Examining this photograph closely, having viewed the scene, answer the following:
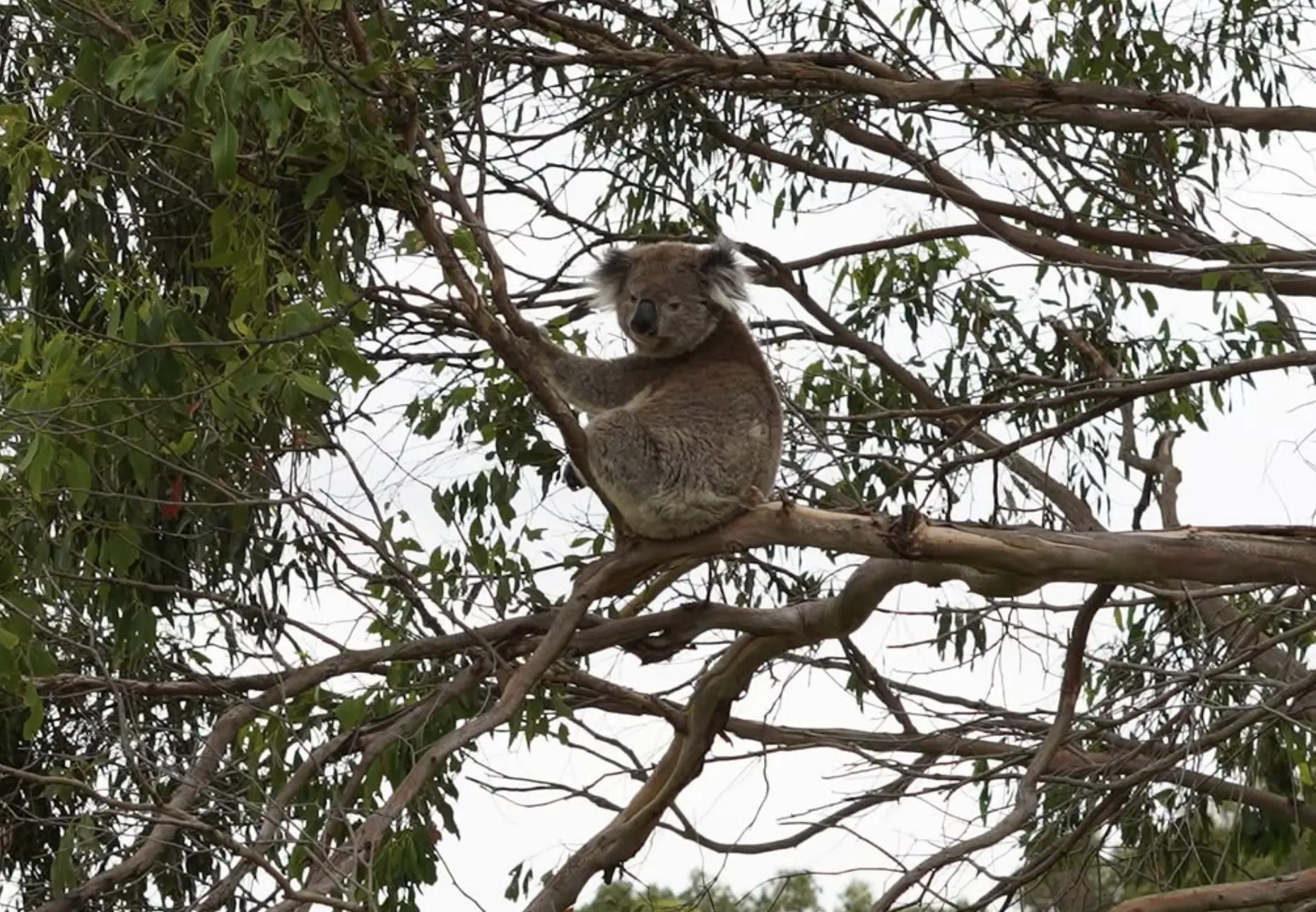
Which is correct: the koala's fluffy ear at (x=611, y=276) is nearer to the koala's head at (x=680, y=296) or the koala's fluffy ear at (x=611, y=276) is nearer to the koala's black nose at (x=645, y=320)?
the koala's head at (x=680, y=296)

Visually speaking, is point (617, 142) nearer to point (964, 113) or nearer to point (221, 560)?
point (964, 113)

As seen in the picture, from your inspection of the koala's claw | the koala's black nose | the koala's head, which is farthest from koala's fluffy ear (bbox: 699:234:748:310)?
the koala's claw

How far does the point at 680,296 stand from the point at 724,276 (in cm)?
14

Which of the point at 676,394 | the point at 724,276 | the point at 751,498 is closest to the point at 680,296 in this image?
the point at 724,276

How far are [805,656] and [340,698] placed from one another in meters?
1.32

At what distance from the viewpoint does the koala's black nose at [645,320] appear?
5328 mm

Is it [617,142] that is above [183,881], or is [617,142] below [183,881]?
above

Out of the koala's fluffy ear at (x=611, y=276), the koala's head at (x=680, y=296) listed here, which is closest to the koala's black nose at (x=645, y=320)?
the koala's head at (x=680, y=296)

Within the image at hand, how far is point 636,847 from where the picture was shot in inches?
191

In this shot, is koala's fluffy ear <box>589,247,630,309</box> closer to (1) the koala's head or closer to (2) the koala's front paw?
(1) the koala's head

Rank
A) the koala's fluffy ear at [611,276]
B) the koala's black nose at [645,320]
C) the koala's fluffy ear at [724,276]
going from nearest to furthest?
the koala's black nose at [645,320] → the koala's fluffy ear at [724,276] → the koala's fluffy ear at [611,276]

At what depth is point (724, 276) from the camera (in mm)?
5477

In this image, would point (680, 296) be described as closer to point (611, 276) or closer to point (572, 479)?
point (611, 276)

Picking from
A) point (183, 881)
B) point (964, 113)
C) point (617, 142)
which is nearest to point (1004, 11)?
point (964, 113)
